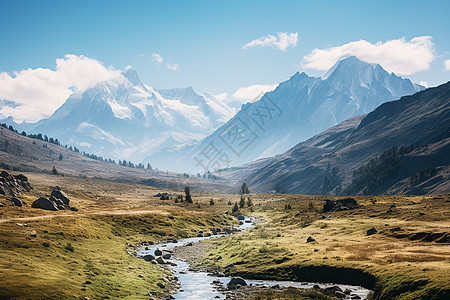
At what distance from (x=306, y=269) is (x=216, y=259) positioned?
2008 centimetres

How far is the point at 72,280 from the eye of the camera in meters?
45.0

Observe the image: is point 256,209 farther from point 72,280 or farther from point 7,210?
point 72,280

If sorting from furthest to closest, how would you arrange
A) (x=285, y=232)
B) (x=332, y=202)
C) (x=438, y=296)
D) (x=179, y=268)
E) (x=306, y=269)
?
1. (x=332, y=202)
2. (x=285, y=232)
3. (x=179, y=268)
4. (x=306, y=269)
5. (x=438, y=296)

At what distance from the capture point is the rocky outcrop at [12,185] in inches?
3917

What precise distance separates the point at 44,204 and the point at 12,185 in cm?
1687

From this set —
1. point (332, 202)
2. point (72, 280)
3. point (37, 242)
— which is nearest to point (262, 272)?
point (72, 280)

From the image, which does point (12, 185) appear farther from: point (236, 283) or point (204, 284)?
A: point (236, 283)

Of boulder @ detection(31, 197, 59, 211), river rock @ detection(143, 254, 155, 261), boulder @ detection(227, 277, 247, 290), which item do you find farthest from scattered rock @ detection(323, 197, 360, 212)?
boulder @ detection(31, 197, 59, 211)

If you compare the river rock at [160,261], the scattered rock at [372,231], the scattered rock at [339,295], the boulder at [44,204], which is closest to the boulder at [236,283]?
the scattered rock at [339,295]

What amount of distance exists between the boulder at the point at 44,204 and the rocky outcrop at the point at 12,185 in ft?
33.8

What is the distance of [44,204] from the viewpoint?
317 ft

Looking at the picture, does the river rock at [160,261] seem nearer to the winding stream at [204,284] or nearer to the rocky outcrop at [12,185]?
the winding stream at [204,284]

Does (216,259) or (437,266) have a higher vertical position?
(437,266)

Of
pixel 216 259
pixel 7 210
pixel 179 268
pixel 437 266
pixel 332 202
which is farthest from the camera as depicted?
pixel 332 202
